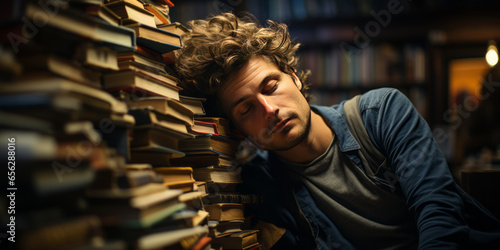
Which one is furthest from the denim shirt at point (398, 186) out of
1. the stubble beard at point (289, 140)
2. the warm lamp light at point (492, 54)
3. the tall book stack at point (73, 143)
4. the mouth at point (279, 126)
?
the warm lamp light at point (492, 54)

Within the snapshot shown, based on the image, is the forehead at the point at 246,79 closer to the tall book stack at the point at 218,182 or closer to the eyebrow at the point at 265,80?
the eyebrow at the point at 265,80

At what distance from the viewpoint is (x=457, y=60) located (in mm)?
2877

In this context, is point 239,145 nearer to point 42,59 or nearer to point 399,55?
point 42,59

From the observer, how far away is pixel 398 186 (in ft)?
3.75

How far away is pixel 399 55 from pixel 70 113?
2.85 meters

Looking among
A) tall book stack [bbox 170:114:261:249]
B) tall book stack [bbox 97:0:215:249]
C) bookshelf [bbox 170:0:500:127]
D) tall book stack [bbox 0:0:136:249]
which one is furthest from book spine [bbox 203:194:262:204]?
bookshelf [bbox 170:0:500:127]

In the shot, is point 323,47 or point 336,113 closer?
point 336,113

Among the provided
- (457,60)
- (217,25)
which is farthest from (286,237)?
(457,60)

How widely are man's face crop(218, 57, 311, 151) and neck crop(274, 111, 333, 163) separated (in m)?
0.05

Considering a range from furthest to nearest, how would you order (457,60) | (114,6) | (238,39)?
(457,60) < (238,39) < (114,6)

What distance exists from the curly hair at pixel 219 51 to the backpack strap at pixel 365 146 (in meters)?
0.32

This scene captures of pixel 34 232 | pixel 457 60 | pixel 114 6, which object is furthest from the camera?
pixel 457 60

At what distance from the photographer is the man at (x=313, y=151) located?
109 centimetres

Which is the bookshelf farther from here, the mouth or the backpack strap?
the mouth
